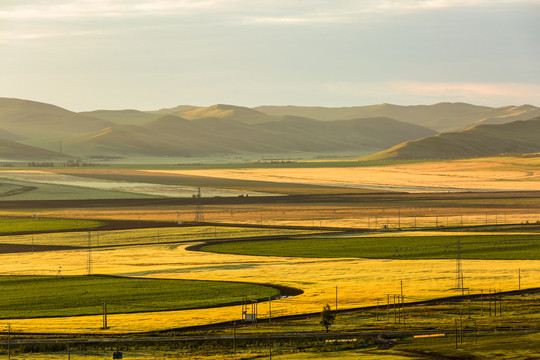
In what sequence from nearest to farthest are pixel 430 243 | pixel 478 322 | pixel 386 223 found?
pixel 478 322 → pixel 430 243 → pixel 386 223

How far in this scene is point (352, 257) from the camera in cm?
9800

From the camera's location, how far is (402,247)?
4124 inches

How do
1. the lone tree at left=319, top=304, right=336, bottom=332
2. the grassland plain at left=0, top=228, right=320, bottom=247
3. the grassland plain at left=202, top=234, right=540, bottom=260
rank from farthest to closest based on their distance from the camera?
the grassland plain at left=0, top=228, right=320, bottom=247, the grassland plain at left=202, top=234, right=540, bottom=260, the lone tree at left=319, top=304, right=336, bottom=332

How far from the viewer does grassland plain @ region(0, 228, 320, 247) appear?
113m

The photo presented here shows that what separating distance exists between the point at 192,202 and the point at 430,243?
66739 millimetres

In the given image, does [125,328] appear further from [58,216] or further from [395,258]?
[58,216]

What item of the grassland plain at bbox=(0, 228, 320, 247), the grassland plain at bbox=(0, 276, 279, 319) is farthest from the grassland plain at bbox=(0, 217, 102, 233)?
the grassland plain at bbox=(0, 276, 279, 319)

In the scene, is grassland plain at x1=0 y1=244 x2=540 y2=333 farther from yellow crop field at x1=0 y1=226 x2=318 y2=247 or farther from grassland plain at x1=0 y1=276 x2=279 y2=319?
yellow crop field at x1=0 y1=226 x2=318 y2=247

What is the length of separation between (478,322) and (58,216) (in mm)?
96195

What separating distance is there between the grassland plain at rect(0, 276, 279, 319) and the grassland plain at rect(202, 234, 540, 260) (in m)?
21.8

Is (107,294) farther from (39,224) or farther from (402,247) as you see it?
(39,224)

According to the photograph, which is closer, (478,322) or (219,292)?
(478,322)

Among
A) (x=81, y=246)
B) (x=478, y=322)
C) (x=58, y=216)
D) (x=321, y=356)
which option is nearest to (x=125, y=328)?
(x=321, y=356)

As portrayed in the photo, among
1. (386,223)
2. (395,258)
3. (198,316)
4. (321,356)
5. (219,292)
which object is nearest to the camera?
(321,356)
